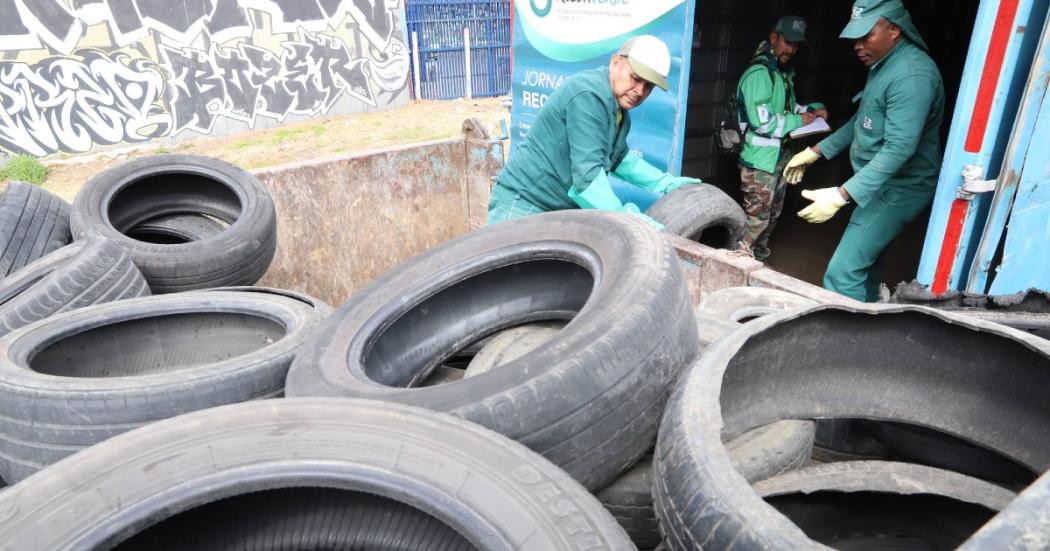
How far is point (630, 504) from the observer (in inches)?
75.2

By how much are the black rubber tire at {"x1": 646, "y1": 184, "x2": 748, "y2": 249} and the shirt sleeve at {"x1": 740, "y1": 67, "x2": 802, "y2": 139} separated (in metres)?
1.24

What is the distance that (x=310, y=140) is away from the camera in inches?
497

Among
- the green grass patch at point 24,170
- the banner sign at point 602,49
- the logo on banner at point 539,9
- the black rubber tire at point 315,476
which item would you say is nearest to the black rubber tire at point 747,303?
the black rubber tire at point 315,476

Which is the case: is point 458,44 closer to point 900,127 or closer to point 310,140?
point 310,140

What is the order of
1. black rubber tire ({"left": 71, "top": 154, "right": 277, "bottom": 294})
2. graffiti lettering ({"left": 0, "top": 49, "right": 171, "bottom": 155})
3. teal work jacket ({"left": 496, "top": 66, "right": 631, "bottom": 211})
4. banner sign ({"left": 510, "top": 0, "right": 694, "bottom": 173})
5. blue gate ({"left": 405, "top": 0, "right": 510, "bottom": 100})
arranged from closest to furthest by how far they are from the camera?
1. teal work jacket ({"left": 496, "top": 66, "right": 631, "bottom": 211})
2. black rubber tire ({"left": 71, "top": 154, "right": 277, "bottom": 294})
3. banner sign ({"left": 510, "top": 0, "right": 694, "bottom": 173})
4. graffiti lettering ({"left": 0, "top": 49, "right": 171, "bottom": 155})
5. blue gate ({"left": 405, "top": 0, "right": 510, "bottom": 100})

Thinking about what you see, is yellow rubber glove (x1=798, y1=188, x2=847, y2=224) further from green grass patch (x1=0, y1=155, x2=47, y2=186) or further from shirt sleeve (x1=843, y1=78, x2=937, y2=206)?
green grass patch (x1=0, y1=155, x2=47, y2=186)

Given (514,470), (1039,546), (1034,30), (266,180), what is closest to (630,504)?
(514,470)

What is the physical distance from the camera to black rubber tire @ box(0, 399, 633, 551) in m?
1.27

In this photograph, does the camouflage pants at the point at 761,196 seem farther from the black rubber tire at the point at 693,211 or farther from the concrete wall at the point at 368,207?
the concrete wall at the point at 368,207

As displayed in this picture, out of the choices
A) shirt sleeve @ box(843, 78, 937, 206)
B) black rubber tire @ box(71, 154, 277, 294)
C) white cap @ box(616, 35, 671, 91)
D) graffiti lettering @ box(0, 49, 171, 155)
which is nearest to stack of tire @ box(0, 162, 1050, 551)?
black rubber tire @ box(71, 154, 277, 294)

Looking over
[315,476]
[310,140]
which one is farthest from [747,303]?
[310,140]

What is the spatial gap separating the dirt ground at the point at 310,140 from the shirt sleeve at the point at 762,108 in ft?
18.3

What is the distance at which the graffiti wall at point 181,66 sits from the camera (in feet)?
34.9

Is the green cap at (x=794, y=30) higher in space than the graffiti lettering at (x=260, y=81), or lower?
higher
